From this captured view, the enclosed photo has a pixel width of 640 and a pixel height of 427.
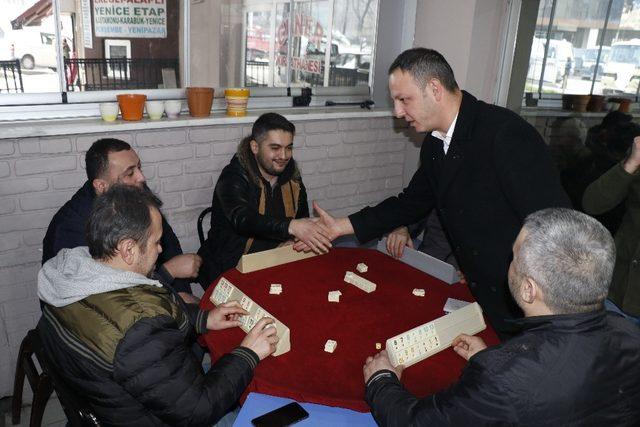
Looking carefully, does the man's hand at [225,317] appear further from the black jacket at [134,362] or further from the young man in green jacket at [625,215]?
the young man in green jacket at [625,215]

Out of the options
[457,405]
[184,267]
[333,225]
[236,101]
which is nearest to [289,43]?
[236,101]

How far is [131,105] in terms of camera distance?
292 cm

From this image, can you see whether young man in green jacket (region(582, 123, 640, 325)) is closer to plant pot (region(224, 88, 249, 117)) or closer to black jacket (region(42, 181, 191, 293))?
plant pot (region(224, 88, 249, 117))

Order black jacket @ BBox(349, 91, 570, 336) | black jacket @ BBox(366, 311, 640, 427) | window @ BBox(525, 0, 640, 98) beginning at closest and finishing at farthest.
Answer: black jacket @ BBox(366, 311, 640, 427)
black jacket @ BBox(349, 91, 570, 336)
window @ BBox(525, 0, 640, 98)

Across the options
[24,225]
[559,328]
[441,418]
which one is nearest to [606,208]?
[559,328]

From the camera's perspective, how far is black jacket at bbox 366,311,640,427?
1205 millimetres

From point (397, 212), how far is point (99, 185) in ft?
5.04

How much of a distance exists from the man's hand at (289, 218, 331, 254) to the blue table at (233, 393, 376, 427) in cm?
108

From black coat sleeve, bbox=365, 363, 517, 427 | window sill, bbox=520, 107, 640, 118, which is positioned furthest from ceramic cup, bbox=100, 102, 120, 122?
window sill, bbox=520, 107, 640, 118

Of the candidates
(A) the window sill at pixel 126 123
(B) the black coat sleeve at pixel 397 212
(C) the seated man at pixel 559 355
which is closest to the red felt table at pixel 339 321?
(B) the black coat sleeve at pixel 397 212

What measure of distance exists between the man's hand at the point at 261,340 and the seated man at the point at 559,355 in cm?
61

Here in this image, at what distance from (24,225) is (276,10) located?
2205 mm

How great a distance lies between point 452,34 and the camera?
12.4 feet

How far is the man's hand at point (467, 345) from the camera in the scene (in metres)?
1.84
